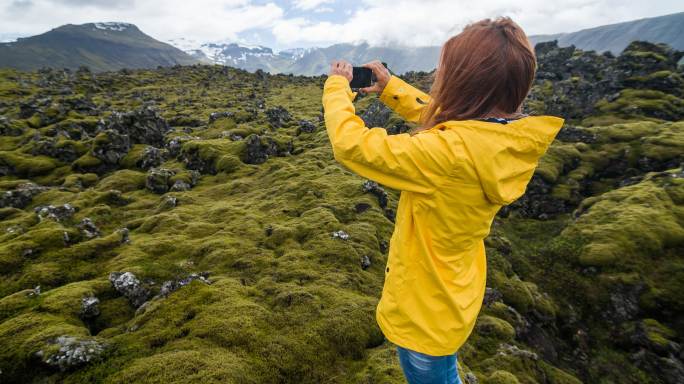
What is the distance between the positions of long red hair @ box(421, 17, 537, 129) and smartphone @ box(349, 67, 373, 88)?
158 cm

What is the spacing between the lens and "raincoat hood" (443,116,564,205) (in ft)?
11.7

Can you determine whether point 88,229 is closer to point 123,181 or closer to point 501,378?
point 123,181

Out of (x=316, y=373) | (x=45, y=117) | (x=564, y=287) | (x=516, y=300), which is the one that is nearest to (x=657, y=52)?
(x=564, y=287)

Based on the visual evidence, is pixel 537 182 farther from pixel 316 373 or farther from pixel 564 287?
pixel 316 373

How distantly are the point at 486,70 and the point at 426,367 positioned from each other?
12.1 feet

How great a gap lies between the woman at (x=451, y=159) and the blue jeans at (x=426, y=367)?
0.61 feet

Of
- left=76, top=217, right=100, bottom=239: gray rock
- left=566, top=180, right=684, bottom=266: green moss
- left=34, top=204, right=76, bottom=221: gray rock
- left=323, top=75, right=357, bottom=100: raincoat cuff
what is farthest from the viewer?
left=566, top=180, right=684, bottom=266: green moss

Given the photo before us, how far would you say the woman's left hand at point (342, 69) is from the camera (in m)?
4.66

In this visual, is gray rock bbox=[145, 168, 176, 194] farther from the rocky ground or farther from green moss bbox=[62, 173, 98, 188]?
green moss bbox=[62, 173, 98, 188]

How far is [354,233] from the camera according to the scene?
1517 cm

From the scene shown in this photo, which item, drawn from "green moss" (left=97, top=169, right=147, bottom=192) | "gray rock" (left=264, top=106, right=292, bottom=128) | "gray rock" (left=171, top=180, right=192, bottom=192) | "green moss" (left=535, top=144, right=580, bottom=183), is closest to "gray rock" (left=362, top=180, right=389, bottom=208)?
"gray rock" (left=171, top=180, right=192, bottom=192)

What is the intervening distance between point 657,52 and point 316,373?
226ft

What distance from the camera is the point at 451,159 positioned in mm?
3545

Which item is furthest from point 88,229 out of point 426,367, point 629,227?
point 629,227
